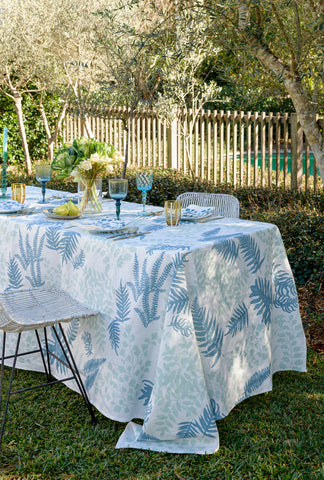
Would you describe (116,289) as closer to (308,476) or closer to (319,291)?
(308,476)

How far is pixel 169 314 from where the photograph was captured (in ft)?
8.38

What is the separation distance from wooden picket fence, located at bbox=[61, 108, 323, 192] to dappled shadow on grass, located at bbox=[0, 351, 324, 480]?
463 centimetres

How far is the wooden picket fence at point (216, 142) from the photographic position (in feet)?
24.6

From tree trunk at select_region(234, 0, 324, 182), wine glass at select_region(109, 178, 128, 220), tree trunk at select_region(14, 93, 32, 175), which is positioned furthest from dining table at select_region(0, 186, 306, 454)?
tree trunk at select_region(14, 93, 32, 175)

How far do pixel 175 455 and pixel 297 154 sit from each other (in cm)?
560

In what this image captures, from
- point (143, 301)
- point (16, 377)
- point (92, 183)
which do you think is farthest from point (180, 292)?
point (16, 377)

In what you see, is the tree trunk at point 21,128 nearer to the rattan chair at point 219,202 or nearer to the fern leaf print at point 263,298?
the rattan chair at point 219,202

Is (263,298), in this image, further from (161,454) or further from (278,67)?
(278,67)

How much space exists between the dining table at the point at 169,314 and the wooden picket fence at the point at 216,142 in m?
4.26

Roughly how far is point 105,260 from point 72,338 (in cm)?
55

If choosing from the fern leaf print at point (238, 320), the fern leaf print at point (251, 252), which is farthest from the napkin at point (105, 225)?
the fern leaf print at point (238, 320)

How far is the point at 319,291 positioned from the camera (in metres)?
4.39

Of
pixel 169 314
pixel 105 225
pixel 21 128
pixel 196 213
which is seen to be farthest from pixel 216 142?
pixel 169 314

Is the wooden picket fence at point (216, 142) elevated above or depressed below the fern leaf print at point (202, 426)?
above
